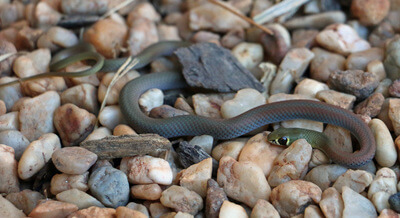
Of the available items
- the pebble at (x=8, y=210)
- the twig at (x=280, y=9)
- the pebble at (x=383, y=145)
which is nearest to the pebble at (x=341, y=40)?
the twig at (x=280, y=9)

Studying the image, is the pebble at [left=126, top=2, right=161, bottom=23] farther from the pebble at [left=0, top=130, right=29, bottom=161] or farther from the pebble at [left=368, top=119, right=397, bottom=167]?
the pebble at [left=368, top=119, right=397, bottom=167]

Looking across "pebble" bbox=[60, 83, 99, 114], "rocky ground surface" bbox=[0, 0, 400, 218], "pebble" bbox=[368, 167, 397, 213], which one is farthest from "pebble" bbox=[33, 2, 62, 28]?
"pebble" bbox=[368, 167, 397, 213]

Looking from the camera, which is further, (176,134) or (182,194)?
(176,134)

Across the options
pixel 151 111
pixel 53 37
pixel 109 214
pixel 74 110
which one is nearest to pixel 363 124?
pixel 151 111

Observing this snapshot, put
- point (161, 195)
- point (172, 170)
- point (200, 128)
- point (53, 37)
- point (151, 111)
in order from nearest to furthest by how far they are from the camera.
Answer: point (161, 195) < point (172, 170) < point (200, 128) < point (151, 111) < point (53, 37)

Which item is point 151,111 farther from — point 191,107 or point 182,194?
point 182,194

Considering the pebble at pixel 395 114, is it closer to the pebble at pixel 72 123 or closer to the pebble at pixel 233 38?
the pebble at pixel 233 38
